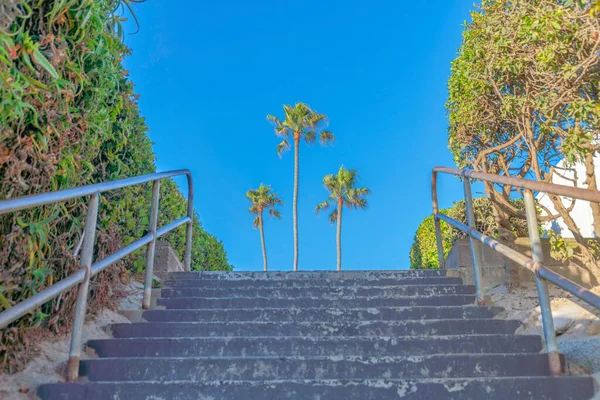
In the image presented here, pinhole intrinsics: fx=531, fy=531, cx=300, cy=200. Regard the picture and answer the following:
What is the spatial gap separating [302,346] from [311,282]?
121cm

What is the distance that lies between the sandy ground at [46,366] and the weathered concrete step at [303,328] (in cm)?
13

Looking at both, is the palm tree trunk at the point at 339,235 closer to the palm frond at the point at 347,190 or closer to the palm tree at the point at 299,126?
the palm frond at the point at 347,190

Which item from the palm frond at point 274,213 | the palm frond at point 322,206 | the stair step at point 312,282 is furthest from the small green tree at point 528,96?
the palm frond at point 274,213

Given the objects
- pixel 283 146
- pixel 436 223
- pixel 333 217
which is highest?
pixel 283 146

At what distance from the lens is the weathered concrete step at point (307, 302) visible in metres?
3.57

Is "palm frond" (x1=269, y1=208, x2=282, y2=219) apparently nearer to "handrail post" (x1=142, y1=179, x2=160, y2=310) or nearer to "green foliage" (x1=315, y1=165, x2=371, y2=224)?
"green foliage" (x1=315, y1=165, x2=371, y2=224)

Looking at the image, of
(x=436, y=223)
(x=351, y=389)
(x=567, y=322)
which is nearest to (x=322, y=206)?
(x=436, y=223)

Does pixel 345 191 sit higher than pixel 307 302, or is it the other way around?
pixel 345 191

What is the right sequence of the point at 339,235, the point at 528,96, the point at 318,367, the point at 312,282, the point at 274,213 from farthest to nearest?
the point at 274,213, the point at 339,235, the point at 528,96, the point at 312,282, the point at 318,367

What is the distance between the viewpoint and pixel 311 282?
405 cm

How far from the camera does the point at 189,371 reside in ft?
8.55

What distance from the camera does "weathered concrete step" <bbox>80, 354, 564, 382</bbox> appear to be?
2.57 meters

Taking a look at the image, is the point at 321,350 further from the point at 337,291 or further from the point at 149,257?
the point at 149,257

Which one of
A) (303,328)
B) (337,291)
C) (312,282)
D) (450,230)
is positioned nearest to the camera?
(303,328)
